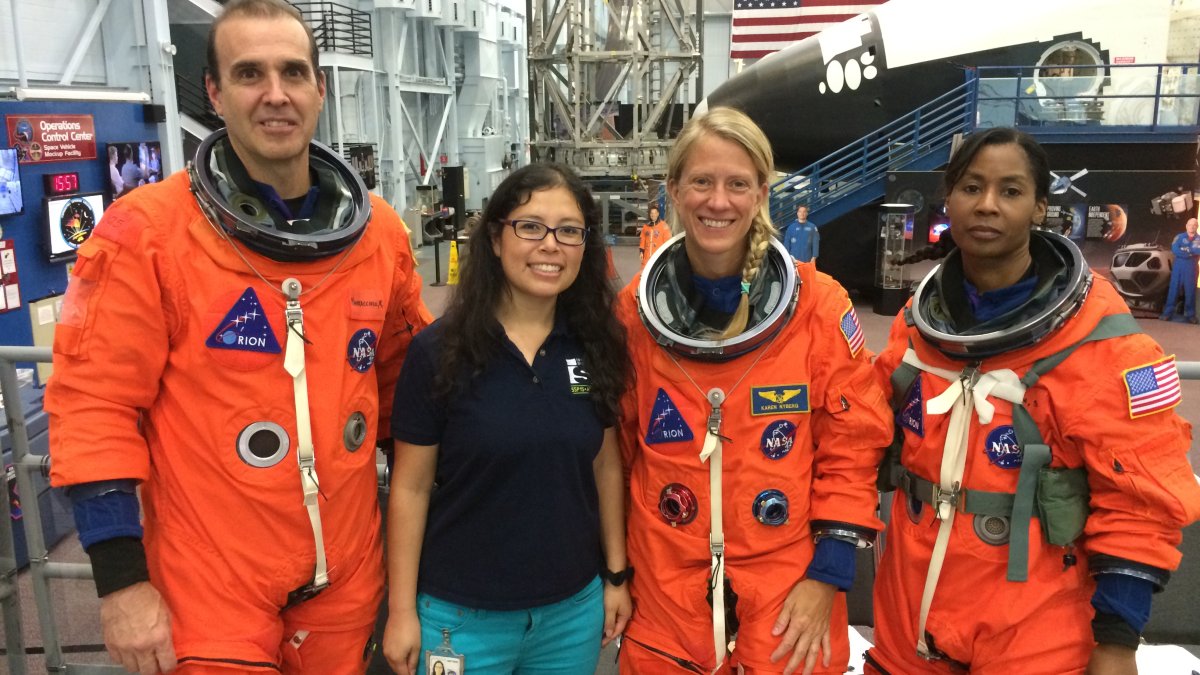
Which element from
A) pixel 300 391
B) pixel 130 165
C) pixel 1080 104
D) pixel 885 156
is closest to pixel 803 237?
pixel 885 156

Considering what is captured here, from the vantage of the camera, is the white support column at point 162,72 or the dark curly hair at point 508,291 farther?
the white support column at point 162,72

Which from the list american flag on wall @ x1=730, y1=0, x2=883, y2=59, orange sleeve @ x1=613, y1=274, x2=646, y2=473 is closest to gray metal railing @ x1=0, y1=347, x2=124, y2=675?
orange sleeve @ x1=613, y1=274, x2=646, y2=473

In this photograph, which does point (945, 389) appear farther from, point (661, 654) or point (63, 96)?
point (63, 96)

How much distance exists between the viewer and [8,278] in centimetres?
959

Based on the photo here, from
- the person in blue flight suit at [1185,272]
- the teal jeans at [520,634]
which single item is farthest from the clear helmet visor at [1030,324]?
the person in blue flight suit at [1185,272]

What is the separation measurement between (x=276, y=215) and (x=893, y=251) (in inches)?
469

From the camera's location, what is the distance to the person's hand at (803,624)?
2473 millimetres

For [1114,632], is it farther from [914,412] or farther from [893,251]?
[893,251]

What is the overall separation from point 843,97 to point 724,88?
8.43 ft

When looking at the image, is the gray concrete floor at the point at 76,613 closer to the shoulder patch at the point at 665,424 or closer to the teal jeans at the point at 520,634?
the shoulder patch at the point at 665,424

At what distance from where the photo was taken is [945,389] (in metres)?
2.50

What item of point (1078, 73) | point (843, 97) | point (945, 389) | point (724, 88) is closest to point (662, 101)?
point (724, 88)

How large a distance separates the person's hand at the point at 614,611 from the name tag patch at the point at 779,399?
775 millimetres

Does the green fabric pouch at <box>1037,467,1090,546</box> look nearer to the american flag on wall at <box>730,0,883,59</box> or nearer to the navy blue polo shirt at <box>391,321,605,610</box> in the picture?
the navy blue polo shirt at <box>391,321,605,610</box>
